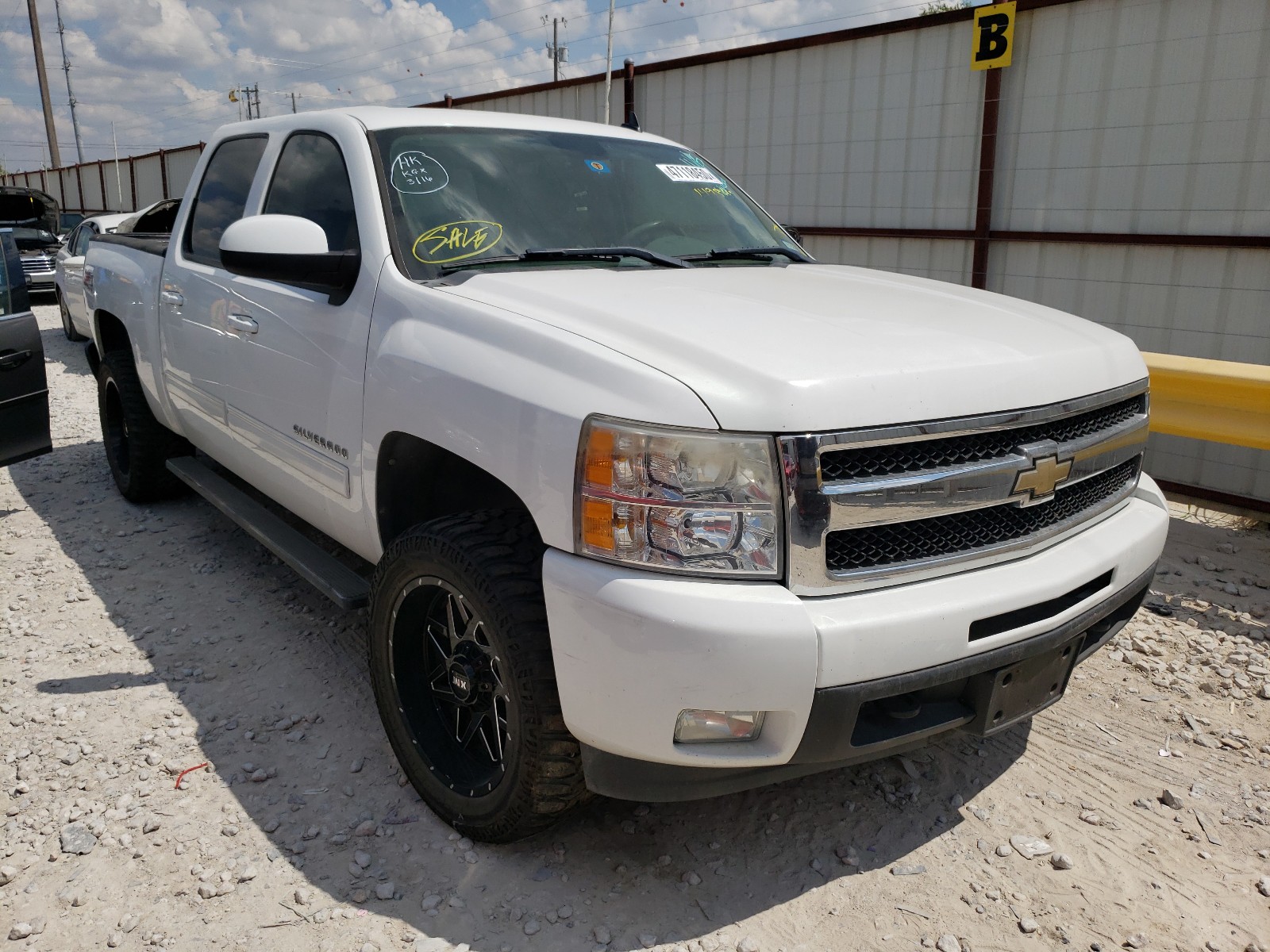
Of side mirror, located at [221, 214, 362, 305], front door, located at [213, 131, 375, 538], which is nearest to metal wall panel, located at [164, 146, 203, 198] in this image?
front door, located at [213, 131, 375, 538]

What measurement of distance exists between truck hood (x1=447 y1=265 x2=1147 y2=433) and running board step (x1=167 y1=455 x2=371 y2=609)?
1036 millimetres

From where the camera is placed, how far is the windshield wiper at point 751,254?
338 centimetres

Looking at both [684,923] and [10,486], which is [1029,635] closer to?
[684,923]

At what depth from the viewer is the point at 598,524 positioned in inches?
81.6

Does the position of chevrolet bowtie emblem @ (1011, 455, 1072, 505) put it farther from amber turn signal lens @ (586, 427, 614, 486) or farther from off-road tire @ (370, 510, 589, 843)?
off-road tire @ (370, 510, 589, 843)

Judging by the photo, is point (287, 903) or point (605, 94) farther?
point (605, 94)

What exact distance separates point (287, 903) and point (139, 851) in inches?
19.1

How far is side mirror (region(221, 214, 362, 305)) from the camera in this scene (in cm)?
288

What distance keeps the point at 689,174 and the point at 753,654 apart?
239cm

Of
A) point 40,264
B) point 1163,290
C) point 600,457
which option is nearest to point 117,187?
point 40,264

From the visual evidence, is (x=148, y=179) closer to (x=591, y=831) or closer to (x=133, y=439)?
(x=133, y=439)

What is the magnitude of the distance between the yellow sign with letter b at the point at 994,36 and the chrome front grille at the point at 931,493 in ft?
17.7

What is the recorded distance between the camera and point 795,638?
1.98 meters

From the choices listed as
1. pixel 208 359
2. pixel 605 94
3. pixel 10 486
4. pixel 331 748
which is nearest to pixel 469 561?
pixel 331 748
